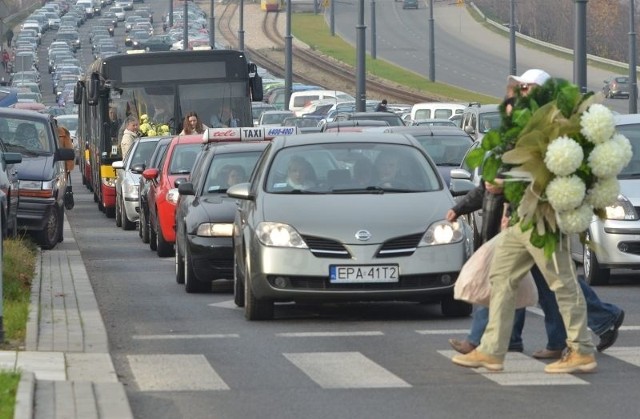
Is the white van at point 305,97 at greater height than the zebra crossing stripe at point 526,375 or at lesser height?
lesser

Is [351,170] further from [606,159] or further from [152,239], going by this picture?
[152,239]

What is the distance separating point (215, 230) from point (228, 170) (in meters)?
1.72

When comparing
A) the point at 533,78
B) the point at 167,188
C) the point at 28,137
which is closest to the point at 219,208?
the point at 167,188

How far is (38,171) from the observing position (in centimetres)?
2412

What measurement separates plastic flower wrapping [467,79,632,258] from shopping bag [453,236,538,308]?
497mm

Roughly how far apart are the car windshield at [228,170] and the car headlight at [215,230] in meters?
1.23

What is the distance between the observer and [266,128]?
22469 millimetres

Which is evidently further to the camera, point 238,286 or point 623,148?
point 238,286

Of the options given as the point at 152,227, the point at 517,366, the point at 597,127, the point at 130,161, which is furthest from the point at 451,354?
the point at 130,161

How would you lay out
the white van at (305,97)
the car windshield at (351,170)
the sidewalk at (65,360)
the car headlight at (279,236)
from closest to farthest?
the sidewalk at (65,360), the car headlight at (279,236), the car windshield at (351,170), the white van at (305,97)

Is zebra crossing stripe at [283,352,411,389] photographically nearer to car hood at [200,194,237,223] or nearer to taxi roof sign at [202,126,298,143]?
car hood at [200,194,237,223]

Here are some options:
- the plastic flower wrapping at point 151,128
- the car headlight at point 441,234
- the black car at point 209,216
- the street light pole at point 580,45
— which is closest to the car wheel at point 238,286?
the black car at point 209,216

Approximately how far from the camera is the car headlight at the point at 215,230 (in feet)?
58.0

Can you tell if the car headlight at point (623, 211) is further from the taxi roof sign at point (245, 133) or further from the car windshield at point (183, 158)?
the car windshield at point (183, 158)
